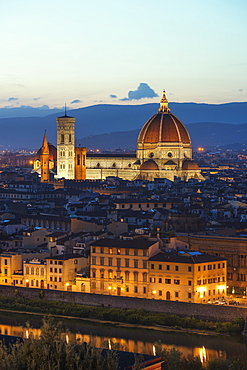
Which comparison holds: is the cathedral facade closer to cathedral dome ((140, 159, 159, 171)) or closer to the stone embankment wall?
cathedral dome ((140, 159, 159, 171))

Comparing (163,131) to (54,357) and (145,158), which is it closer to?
(145,158)

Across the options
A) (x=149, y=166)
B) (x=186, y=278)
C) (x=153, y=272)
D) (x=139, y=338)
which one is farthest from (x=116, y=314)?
(x=149, y=166)

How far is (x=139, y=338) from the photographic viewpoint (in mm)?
36500

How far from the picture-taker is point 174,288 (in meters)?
39.5

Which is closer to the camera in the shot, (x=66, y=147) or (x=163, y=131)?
(x=66, y=147)

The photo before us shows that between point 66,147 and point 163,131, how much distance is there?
10760 millimetres

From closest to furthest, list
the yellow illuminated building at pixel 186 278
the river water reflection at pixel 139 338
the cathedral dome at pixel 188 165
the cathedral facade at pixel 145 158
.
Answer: the river water reflection at pixel 139 338, the yellow illuminated building at pixel 186 278, the cathedral facade at pixel 145 158, the cathedral dome at pixel 188 165

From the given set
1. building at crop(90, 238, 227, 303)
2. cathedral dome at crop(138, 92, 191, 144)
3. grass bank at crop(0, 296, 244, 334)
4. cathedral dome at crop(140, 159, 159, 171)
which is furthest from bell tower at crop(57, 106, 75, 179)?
grass bank at crop(0, 296, 244, 334)

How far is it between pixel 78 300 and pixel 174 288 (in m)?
4.07

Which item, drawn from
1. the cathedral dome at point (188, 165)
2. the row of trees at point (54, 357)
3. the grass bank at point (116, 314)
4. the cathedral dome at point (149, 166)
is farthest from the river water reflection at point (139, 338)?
the cathedral dome at point (188, 165)

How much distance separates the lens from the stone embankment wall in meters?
37.4

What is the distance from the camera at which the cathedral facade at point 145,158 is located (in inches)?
4326

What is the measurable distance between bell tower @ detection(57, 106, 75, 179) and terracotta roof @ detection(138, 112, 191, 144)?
27.8 ft

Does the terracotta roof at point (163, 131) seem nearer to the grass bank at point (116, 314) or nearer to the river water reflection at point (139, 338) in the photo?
the grass bank at point (116, 314)
